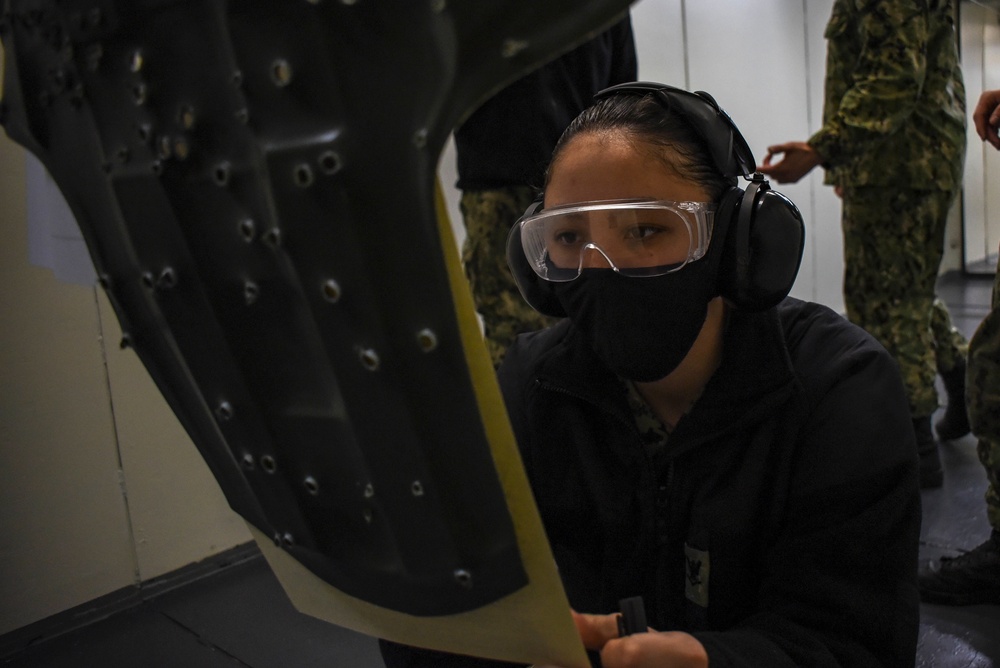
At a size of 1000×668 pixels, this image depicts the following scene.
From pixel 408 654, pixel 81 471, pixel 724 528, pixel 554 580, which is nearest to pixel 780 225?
pixel 724 528

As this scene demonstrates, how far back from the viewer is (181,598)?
6.78ft

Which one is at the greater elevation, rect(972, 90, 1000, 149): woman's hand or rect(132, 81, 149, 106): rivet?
rect(132, 81, 149, 106): rivet

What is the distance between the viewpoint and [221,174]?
1.53ft

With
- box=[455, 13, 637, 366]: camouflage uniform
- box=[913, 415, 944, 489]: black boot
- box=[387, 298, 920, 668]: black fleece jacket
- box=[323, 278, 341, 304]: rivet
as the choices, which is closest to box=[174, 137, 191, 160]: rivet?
box=[323, 278, 341, 304]: rivet

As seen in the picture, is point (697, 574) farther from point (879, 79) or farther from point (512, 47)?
point (879, 79)

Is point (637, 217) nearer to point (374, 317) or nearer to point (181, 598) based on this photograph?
point (374, 317)

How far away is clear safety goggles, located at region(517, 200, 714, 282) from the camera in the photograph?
32.9 inches

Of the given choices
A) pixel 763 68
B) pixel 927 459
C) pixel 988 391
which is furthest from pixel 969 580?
pixel 763 68

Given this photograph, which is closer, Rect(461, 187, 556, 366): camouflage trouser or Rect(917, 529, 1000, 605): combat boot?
Rect(917, 529, 1000, 605): combat boot

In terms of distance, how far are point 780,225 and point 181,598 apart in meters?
1.84

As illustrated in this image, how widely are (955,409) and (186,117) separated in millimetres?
2841

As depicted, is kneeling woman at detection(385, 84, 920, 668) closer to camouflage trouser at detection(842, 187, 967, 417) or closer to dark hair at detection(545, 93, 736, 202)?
dark hair at detection(545, 93, 736, 202)

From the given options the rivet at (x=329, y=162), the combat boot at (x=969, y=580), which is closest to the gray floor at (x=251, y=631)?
the combat boot at (x=969, y=580)

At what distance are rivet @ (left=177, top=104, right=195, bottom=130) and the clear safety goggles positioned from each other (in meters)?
0.46
